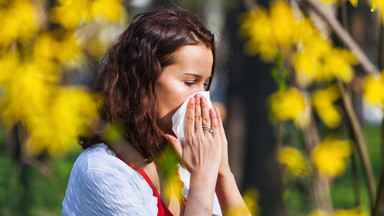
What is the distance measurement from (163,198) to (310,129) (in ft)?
5.63

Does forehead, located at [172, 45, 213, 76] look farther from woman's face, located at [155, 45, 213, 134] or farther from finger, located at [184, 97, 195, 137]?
finger, located at [184, 97, 195, 137]

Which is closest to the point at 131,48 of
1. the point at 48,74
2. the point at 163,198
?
the point at 163,198

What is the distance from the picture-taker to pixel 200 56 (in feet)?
6.18

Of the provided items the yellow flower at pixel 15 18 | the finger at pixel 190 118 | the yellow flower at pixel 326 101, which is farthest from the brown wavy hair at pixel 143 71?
the yellow flower at pixel 326 101

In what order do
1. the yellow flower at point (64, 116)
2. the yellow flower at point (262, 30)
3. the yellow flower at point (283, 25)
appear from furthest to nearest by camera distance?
the yellow flower at point (262, 30)
the yellow flower at point (283, 25)
the yellow flower at point (64, 116)

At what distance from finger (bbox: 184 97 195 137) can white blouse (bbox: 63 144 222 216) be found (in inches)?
8.4

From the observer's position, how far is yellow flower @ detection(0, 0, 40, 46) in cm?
248

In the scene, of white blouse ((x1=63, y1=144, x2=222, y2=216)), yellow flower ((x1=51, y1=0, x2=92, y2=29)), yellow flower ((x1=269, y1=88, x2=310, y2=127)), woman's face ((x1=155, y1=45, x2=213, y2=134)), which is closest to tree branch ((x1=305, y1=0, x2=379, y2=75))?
Answer: yellow flower ((x1=269, y1=88, x2=310, y2=127))

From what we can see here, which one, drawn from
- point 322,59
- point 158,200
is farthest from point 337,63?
point 158,200

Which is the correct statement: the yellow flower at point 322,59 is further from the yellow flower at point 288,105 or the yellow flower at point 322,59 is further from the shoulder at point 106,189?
the shoulder at point 106,189

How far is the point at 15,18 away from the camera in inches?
98.1

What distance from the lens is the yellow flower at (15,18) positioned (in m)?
2.48

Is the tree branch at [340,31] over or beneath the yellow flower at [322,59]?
over

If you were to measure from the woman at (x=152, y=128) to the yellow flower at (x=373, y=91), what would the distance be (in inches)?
40.2
